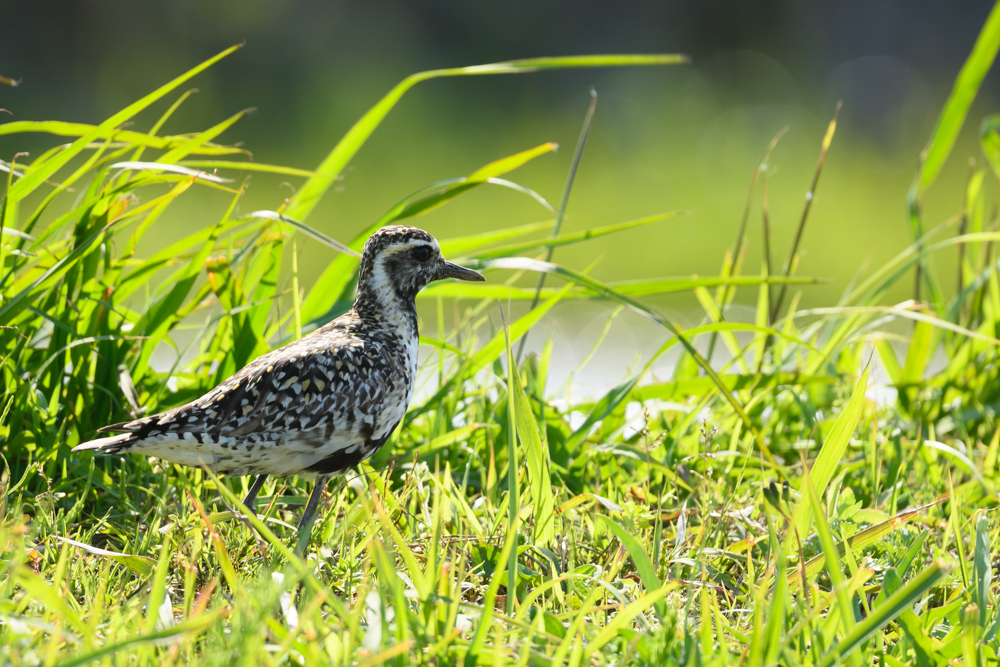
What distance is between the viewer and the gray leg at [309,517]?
9.13 feet

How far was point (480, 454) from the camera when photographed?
3.80 m

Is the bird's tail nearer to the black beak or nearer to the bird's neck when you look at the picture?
the bird's neck

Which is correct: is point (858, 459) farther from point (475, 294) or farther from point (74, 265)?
point (74, 265)

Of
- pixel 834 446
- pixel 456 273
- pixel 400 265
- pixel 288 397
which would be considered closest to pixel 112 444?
pixel 288 397

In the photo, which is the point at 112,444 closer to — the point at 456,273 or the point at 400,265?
the point at 400,265

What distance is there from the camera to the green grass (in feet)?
7.09

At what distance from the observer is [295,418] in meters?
2.88

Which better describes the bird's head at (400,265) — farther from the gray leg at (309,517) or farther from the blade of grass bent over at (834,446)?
the blade of grass bent over at (834,446)

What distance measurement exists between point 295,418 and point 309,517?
35 cm

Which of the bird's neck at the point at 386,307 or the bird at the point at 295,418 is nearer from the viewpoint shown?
the bird at the point at 295,418

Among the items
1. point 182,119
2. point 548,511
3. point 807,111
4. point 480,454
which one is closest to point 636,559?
point 548,511

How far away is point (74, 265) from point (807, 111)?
14.7 meters

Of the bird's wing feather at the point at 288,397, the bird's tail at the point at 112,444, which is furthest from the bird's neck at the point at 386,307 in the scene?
the bird's tail at the point at 112,444

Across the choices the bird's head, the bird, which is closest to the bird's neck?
the bird's head
